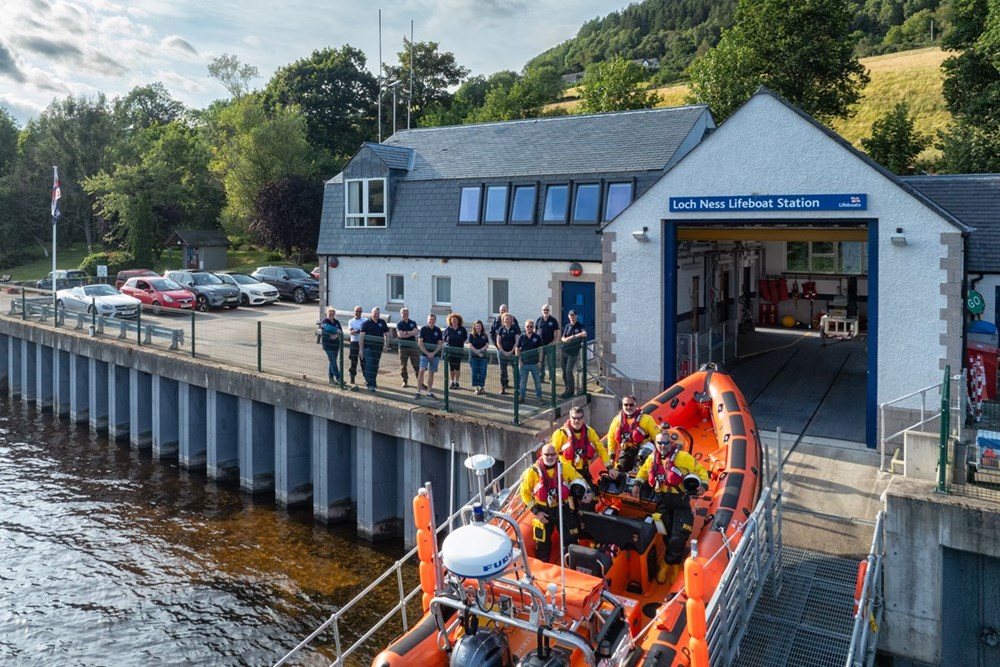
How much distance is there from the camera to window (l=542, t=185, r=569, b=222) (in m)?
19.9

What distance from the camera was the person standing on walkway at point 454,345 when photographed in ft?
49.0

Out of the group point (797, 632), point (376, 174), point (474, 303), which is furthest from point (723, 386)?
point (376, 174)

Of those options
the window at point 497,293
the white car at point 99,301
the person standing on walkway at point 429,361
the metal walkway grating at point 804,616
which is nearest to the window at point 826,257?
the window at point 497,293

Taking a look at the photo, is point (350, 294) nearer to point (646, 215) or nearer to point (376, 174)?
point (376, 174)

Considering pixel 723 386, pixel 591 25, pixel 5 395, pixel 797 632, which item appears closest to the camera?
pixel 797 632

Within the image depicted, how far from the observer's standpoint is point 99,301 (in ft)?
94.4

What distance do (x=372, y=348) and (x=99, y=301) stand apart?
17.6 metres

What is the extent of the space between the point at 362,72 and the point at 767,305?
4898cm

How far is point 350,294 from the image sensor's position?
2444cm

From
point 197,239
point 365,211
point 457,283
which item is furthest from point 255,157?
point 457,283

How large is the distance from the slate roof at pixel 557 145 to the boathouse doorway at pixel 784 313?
2.70m

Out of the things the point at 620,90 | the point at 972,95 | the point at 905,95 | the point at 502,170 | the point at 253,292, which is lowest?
the point at 253,292

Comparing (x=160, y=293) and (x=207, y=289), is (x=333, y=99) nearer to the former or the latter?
(x=207, y=289)

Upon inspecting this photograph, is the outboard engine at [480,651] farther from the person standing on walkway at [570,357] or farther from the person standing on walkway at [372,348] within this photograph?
the person standing on walkway at [372,348]
